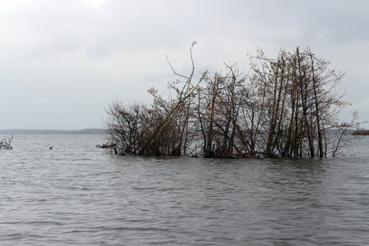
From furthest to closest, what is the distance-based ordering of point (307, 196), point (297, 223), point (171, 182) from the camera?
1. point (171, 182)
2. point (307, 196)
3. point (297, 223)

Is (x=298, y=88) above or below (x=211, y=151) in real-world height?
above

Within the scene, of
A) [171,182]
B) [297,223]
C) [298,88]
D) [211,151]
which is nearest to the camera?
[297,223]

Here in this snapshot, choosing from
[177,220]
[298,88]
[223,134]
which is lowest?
[177,220]

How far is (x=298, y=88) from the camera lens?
40.2 metres

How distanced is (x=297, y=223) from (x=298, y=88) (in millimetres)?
26989

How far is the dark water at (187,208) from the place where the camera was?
502 inches

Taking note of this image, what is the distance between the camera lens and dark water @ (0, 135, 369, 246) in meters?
12.8

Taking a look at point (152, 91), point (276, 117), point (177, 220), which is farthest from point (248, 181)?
point (152, 91)

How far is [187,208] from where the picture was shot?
17172 millimetres

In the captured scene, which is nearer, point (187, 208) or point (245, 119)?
point (187, 208)

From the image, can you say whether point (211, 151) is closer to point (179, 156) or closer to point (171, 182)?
point (179, 156)

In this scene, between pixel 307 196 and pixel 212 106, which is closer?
pixel 307 196

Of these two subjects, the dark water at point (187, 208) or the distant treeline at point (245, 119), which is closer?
the dark water at point (187, 208)

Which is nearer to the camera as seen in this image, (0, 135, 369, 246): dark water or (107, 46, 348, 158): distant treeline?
(0, 135, 369, 246): dark water
